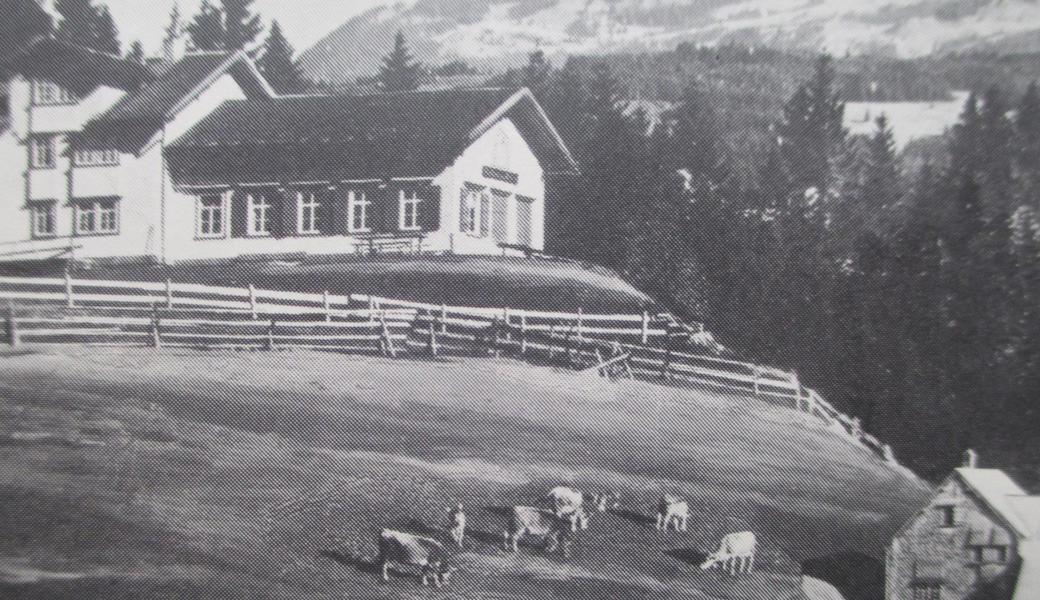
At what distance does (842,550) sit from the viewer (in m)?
6.39

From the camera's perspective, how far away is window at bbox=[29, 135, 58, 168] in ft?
20.4

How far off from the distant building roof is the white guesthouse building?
9.68ft

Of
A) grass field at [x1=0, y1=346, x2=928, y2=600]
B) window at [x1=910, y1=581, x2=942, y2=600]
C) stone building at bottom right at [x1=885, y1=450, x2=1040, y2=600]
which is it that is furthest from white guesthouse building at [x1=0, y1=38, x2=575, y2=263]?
window at [x1=910, y1=581, x2=942, y2=600]

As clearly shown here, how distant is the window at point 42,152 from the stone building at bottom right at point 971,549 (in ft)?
17.3

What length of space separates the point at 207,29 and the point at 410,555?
3584 mm

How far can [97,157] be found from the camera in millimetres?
6551

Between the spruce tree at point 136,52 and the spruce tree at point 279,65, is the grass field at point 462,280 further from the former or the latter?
the spruce tree at point 136,52

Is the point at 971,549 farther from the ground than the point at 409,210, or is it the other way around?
A: the point at 409,210

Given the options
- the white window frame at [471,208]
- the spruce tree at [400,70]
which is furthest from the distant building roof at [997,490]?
the spruce tree at [400,70]

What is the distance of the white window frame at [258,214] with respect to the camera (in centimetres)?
698

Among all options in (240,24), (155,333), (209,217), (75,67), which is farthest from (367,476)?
(75,67)

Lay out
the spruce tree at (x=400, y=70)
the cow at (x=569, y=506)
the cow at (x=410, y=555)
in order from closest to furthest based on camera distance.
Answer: the cow at (x=410, y=555), the cow at (x=569, y=506), the spruce tree at (x=400, y=70)

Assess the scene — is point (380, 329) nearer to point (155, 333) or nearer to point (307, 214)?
point (307, 214)

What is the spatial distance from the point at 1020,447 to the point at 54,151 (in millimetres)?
6037
